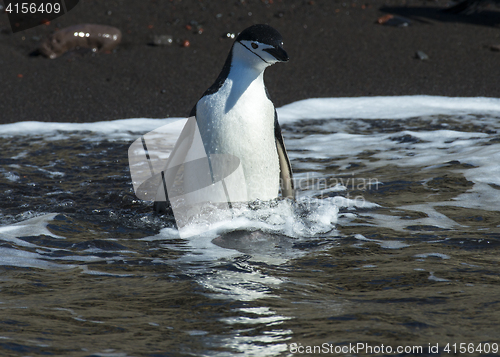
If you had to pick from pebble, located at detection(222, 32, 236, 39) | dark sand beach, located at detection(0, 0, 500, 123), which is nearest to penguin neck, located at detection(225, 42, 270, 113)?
dark sand beach, located at detection(0, 0, 500, 123)

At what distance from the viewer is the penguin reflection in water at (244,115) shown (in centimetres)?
294

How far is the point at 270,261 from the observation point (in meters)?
2.36

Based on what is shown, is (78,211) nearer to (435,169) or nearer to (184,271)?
(184,271)

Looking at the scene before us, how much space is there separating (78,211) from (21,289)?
1.31 m

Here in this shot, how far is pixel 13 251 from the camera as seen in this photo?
2.51m

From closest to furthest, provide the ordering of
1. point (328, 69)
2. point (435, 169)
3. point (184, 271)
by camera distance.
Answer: point (184, 271)
point (435, 169)
point (328, 69)

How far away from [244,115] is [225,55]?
222 inches

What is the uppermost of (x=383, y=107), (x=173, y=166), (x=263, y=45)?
(x=263, y=45)

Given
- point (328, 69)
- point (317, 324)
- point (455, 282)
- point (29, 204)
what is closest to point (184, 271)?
point (317, 324)

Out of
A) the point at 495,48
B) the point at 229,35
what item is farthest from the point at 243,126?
the point at 495,48

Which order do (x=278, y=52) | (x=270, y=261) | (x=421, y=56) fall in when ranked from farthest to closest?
(x=421, y=56) < (x=278, y=52) < (x=270, y=261)

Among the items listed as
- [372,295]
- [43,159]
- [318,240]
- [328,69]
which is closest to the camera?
[372,295]

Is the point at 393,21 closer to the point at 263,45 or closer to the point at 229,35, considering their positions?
the point at 229,35

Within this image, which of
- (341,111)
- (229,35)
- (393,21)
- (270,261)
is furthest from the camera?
(393,21)
